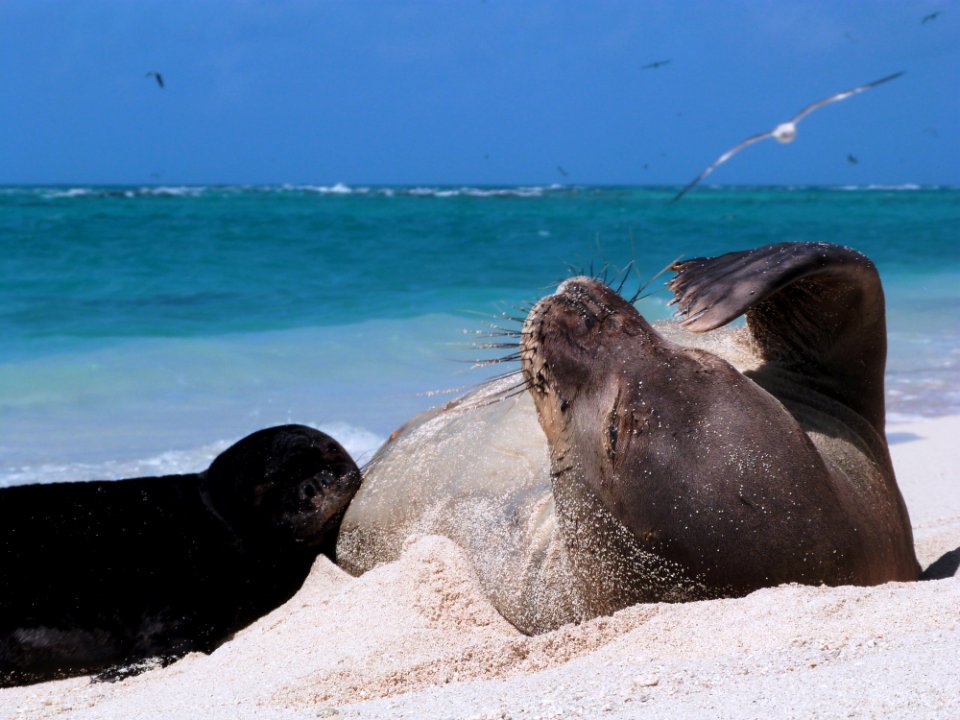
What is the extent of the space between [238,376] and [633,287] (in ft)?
19.5

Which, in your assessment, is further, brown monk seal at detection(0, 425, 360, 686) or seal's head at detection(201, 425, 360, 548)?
seal's head at detection(201, 425, 360, 548)

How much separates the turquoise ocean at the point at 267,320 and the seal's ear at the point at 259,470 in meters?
0.60

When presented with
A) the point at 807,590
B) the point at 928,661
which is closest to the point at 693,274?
the point at 807,590

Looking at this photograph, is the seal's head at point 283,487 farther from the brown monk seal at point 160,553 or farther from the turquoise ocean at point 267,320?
the turquoise ocean at point 267,320

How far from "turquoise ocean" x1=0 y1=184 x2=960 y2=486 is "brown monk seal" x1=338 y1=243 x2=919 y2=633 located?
1.20ft

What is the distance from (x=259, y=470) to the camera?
399 centimetres

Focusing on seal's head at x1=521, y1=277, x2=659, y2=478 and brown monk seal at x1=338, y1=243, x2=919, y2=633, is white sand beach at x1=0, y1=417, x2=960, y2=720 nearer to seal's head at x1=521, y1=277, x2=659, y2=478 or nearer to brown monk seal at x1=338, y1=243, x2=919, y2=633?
brown monk seal at x1=338, y1=243, x2=919, y2=633

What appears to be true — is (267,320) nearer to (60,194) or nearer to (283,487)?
(283,487)

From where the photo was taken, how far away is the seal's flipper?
296 centimetres

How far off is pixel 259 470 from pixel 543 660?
158 centimetres

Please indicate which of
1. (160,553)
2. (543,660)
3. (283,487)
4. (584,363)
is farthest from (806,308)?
(160,553)

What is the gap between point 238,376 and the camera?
334 inches

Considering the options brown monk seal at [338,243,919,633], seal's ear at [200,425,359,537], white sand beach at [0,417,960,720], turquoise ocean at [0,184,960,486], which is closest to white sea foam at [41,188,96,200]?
turquoise ocean at [0,184,960,486]

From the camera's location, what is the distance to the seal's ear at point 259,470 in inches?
156
